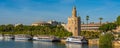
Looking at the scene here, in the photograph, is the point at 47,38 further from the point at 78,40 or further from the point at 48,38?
the point at 78,40

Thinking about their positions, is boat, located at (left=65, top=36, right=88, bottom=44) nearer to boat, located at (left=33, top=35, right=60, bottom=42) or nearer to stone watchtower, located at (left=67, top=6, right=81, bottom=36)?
boat, located at (left=33, top=35, right=60, bottom=42)

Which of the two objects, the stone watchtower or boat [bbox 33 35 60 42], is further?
the stone watchtower

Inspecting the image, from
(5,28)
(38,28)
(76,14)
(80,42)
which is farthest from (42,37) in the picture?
(5,28)

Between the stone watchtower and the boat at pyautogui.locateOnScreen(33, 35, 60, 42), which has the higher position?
the stone watchtower

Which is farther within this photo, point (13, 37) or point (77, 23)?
point (13, 37)

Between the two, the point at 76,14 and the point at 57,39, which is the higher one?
the point at 76,14

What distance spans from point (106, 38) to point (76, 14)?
37.3 m

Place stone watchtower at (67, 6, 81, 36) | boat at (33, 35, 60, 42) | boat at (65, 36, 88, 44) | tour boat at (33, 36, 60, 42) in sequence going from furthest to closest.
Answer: stone watchtower at (67, 6, 81, 36) → tour boat at (33, 36, 60, 42) → boat at (33, 35, 60, 42) → boat at (65, 36, 88, 44)

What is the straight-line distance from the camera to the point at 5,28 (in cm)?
14750

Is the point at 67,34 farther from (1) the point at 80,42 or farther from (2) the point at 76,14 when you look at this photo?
(1) the point at 80,42

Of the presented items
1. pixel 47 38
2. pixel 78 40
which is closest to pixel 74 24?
pixel 47 38

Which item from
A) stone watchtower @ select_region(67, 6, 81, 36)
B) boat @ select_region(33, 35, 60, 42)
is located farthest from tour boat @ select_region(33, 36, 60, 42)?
stone watchtower @ select_region(67, 6, 81, 36)

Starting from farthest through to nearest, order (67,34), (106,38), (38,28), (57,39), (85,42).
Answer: (38,28) → (67,34) → (57,39) → (85,42) → (106,38)

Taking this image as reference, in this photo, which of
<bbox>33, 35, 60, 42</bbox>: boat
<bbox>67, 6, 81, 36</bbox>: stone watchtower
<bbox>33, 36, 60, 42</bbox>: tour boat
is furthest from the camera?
<bbox>67, 6, 81, 36</bbox>: stone watchtower
